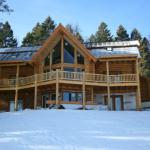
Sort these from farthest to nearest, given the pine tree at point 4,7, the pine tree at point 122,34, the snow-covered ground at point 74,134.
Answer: the pine tree at point 122,34 → the pine tree at point 4,7 → the snow-covered ground at point 74,134

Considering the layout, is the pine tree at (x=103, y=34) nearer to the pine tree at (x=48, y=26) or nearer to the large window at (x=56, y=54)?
the pine tree at (x=48, y=26)

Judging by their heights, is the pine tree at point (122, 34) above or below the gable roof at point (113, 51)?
above

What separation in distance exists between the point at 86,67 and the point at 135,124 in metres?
11.7

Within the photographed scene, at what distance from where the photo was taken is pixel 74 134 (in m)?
12.7

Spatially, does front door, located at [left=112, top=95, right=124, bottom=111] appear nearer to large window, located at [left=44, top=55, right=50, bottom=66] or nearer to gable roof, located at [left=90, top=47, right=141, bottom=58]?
gable roof, located at [left=90, top=47, right=141, bottom=58]

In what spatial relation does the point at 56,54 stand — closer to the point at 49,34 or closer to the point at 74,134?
the point at 74,134

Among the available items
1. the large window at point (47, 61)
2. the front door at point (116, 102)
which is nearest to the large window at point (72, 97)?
the large window at point (47, 61)

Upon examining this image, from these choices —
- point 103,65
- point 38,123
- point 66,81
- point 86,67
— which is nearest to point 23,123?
point 38,123

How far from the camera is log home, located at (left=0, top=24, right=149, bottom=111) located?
81.6 ft

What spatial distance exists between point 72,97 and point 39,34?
90.8 ft

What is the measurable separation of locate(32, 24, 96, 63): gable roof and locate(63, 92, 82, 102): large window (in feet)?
11.7

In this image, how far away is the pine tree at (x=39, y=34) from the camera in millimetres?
50219

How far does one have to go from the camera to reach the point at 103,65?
27906 millimetres

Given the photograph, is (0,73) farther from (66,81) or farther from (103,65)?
(103,65)
